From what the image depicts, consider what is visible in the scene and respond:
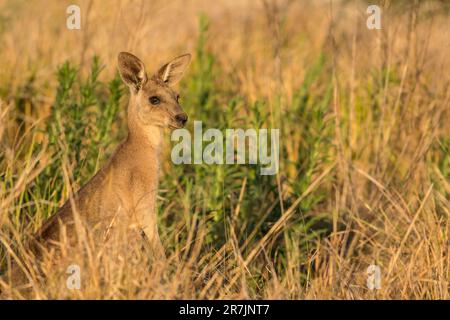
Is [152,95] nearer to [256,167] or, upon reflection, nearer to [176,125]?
[176,125]

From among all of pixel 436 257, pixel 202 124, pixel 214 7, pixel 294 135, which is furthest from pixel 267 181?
pixel 214 7

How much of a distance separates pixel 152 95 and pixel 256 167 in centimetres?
137

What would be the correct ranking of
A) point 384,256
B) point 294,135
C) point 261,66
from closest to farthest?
point 384,256 < point 294,135 < point 261,66

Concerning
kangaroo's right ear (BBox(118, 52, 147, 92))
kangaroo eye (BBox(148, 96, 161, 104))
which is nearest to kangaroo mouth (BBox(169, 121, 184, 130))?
kangaroo eye (BBox(148, 96, 161, 104))

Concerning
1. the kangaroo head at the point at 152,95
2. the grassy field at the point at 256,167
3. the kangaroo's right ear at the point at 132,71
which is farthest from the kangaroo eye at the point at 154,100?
the grassy field at the point at 256,167

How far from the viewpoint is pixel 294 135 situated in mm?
8914

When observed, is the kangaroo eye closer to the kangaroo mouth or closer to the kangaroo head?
the kangaroo head

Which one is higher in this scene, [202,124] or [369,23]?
[369,23]

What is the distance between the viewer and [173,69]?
6621mm

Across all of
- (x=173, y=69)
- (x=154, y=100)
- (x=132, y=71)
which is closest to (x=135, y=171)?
(x=154, y=100)

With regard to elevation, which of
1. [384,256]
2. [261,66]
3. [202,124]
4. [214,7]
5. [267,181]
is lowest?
[384,256]

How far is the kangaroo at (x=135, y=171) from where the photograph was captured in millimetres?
5723
